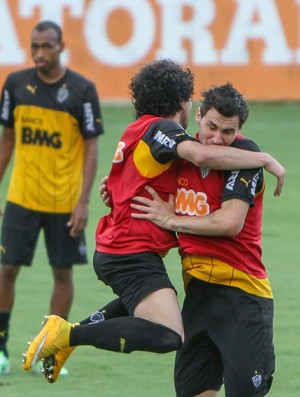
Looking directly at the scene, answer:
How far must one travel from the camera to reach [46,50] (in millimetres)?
8781

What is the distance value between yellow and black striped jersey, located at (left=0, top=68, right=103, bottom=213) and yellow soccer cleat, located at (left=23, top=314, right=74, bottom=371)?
2.57 meters

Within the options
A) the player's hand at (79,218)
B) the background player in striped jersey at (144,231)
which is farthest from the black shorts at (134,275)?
the player's hand at (79,218)

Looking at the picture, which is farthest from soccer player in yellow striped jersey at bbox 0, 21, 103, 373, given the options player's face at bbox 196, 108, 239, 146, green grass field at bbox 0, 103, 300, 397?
player's face at bbox 196, 108, 239, 146

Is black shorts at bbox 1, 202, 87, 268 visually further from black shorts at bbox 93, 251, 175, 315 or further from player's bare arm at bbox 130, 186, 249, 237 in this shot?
player's bare arm at bbox 130, 186, 249, 237

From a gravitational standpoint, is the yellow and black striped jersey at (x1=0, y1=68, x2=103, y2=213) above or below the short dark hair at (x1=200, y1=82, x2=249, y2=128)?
below

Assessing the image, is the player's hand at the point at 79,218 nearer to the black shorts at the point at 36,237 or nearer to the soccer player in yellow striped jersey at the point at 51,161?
the soccer player in yellow striped jersey at the point at 51,161

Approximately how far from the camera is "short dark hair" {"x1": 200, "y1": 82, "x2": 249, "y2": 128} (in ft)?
19.8

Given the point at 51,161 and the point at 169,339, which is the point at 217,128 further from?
the point at 51,161

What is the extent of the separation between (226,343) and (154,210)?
2.54ft

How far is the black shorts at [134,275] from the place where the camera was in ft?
20.5

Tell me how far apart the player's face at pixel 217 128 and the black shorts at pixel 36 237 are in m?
2.81

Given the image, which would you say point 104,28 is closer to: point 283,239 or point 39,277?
point 283,239

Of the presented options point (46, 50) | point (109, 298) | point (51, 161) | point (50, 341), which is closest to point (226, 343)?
point (50, 341)

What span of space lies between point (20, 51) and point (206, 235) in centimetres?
1421
